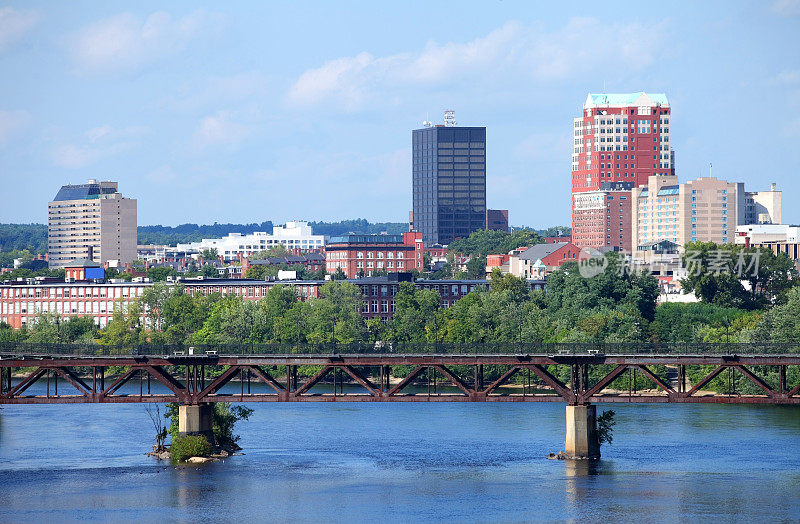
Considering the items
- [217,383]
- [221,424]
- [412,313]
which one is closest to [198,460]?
[221,424]

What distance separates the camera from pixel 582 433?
90625mm

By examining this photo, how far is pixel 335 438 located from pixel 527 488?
2667 centimetres

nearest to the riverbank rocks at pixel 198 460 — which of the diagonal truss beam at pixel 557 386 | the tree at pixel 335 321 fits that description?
the diagonal truss beam at pixel 557 386

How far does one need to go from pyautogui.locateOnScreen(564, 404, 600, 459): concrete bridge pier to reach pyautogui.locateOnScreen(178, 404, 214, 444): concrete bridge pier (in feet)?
75.7

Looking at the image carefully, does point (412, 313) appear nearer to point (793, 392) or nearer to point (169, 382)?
point (169, 382)

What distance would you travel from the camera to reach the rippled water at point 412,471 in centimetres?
7800

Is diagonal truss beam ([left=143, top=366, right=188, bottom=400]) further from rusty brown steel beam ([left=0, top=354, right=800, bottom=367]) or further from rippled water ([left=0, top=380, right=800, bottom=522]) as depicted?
rippled water ([left=0, top=380, right=800, bottom=522])

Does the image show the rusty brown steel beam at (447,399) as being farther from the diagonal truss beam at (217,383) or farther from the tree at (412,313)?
the tree at (412,313)

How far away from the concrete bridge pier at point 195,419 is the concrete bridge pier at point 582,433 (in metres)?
23.1

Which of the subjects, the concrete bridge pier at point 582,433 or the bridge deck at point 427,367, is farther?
the concrete bridge pier at point 582,433

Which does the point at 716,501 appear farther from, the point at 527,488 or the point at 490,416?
the point at 490,416

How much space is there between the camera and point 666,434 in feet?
352

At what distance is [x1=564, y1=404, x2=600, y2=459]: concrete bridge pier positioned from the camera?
9025 cm

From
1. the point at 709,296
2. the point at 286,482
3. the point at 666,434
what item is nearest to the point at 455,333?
the point at 709,296
